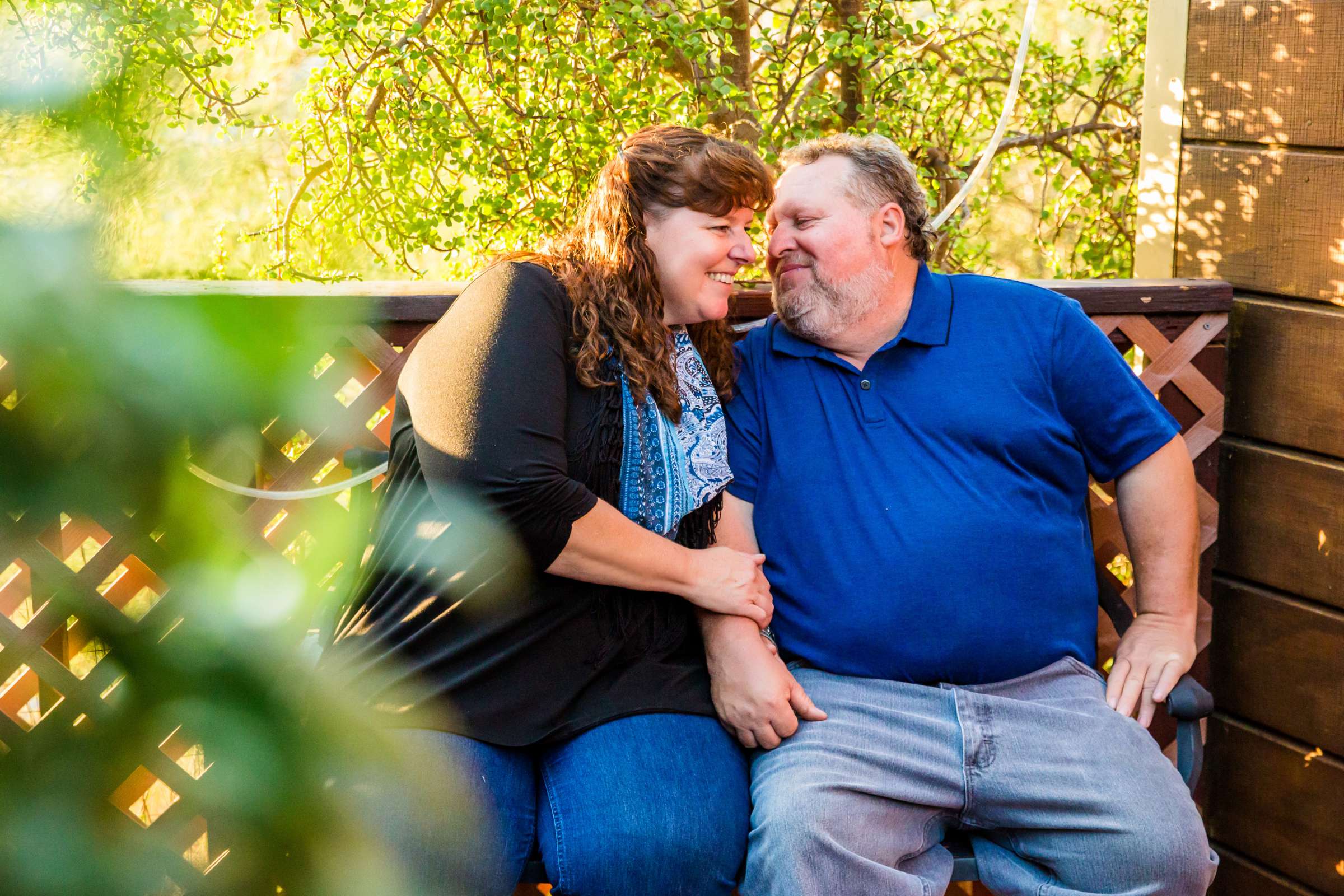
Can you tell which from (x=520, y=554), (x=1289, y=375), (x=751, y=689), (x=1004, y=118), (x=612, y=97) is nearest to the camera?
(x=520, y=554)

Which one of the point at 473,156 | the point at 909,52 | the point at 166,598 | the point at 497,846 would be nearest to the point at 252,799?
the point at 166,598

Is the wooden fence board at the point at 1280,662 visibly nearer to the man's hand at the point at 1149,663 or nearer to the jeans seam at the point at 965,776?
the man's hand at the point at 1149,663

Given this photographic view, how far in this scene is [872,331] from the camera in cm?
195

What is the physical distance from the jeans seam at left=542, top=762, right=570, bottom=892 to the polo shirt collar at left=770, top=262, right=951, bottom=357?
0.84 metres

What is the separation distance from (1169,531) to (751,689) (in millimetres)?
749

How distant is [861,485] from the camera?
5.98 feet

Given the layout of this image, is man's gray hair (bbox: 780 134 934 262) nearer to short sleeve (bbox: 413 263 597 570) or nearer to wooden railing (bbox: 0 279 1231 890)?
short sleeve (bbox: 413 263 597 570)

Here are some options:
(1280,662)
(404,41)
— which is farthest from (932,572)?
(404,41)

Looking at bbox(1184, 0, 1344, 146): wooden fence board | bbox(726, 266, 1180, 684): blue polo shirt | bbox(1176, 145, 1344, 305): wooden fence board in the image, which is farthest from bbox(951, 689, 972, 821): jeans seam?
bbox(1184, 0, 1344, 146): wooden fence board

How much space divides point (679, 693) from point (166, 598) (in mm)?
1326

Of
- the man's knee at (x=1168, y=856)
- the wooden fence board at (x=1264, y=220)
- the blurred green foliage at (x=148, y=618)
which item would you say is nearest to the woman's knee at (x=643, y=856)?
the man's knee at (x=1168, y=856)

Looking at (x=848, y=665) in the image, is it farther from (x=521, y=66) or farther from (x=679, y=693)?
(x=521, y=66)

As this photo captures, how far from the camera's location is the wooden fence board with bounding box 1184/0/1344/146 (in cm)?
188

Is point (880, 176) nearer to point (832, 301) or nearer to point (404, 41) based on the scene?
point (832, 301)
